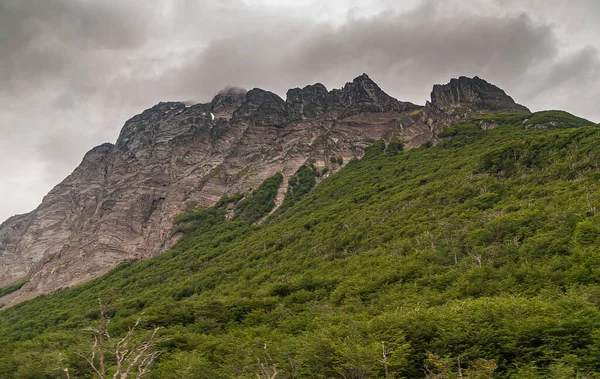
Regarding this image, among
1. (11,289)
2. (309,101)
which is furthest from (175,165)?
(309,101)

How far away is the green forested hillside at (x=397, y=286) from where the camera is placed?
17031 millimetres

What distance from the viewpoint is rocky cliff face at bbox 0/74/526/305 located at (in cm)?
11344

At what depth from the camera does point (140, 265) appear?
92.8 m

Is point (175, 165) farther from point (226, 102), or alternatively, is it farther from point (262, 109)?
point (226, 102)

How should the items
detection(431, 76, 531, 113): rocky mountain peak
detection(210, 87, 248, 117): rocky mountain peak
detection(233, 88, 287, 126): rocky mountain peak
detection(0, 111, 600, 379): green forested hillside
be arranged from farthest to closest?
detection(210, 87, 248, 117): rocky mountain peak
detection(233, 88, 287, 126): rocky mountain peak
detection(431, 76, 531, 113): rocky mountain peak
detection(0, 111, 600, 379): green forested hillside

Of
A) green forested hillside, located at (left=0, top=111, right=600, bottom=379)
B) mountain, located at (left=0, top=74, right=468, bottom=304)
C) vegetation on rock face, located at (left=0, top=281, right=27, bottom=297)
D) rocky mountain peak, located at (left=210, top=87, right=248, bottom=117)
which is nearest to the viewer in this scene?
green forested hillside, located at (left=0, top=111, right=600, bottom=379)

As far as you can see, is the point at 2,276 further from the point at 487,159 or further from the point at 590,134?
the point at 590,134

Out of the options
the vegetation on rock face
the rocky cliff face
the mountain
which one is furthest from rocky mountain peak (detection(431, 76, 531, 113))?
the vegetation on rock face

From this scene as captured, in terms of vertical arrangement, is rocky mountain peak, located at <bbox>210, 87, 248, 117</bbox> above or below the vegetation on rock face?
above

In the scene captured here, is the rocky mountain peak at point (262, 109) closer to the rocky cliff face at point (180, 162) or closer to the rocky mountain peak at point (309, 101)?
the rocky cliff face at point (180, 162)

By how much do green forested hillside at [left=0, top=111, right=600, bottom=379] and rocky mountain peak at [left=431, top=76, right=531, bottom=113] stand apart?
4943 cm

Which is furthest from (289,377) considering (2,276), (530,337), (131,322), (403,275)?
(2,276)

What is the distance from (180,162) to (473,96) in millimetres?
119805

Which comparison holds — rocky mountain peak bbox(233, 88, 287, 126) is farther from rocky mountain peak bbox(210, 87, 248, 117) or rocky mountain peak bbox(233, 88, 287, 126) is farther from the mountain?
rocky mountain peak bbox(210, 87, 248, 117)
